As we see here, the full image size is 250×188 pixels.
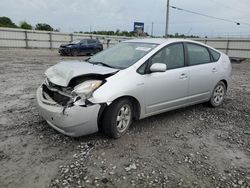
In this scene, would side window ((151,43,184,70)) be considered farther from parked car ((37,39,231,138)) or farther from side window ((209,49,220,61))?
side window ((209,49,220,61))

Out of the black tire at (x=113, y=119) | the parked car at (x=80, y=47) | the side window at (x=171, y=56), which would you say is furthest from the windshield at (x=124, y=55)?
the parked car at (x=80, y=47)

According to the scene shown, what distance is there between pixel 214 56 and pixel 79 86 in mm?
3361

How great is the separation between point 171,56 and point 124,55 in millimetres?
862

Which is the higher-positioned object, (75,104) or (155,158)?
(75,104)

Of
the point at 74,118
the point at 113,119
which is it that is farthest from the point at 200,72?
the point at 74,118

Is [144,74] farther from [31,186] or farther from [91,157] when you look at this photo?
[31,186]

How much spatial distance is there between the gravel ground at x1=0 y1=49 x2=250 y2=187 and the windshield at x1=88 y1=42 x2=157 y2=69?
112 centimetres

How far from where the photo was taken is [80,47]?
778 inches

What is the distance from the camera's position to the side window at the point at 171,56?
4.13 meters

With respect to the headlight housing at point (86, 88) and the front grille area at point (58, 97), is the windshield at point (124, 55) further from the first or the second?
the front grille area at point (58, 97)

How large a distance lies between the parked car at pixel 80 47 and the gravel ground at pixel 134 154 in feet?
48.9

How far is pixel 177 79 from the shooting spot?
4297 mm

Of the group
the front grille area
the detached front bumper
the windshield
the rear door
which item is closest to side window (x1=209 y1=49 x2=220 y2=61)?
the rear door

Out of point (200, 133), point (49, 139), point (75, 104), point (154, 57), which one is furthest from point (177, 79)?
point (49, 139)
